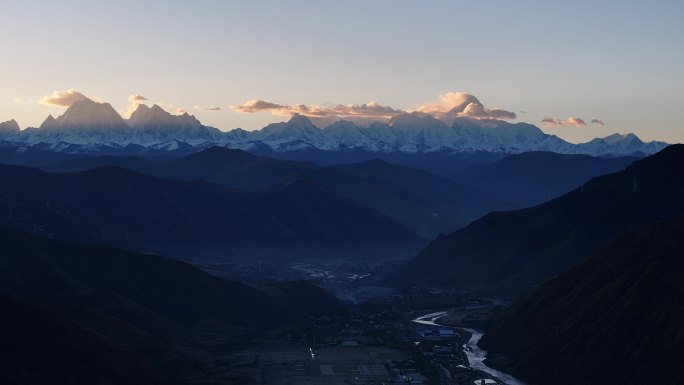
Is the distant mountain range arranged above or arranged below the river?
above

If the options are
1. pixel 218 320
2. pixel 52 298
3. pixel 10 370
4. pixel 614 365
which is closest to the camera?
pixel 10 370

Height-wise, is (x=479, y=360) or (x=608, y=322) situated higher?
(x=608, y=322)

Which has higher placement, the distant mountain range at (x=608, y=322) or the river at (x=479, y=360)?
the distant mountain range at (x=608, y=322)

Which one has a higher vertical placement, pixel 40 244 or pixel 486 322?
pixel 40 244

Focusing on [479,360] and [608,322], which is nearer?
[608,322]

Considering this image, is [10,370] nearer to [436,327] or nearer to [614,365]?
[614,365]

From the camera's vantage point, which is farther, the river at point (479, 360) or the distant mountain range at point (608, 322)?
the river at point (479, 360)

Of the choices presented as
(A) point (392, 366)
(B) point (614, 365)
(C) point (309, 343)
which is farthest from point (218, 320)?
(B) point (614, 365)

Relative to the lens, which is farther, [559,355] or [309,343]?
[309,343]
